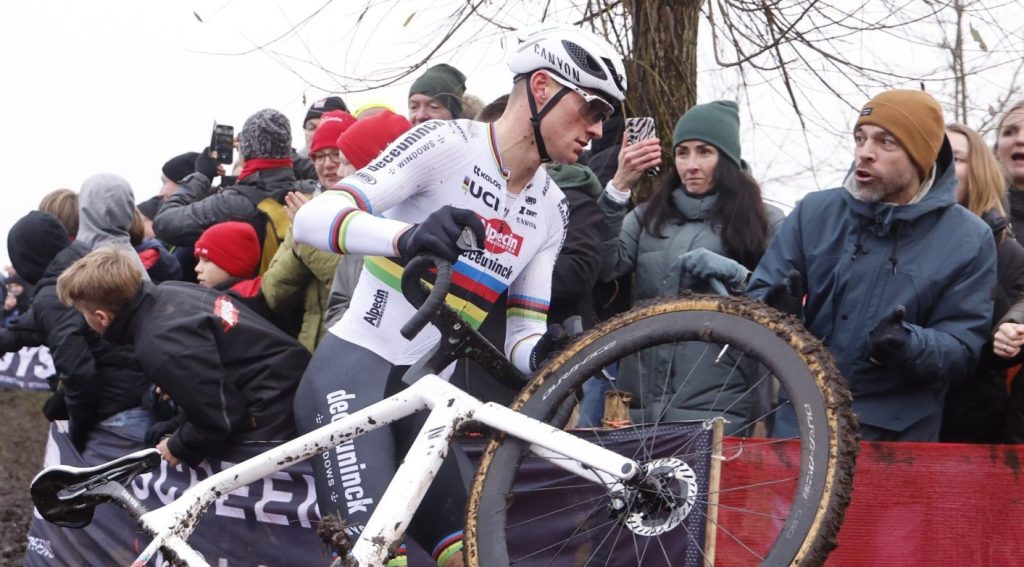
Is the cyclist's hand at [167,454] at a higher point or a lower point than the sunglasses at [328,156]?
lower

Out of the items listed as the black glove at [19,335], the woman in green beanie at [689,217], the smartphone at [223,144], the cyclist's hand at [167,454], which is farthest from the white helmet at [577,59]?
the black glove at [19,335]

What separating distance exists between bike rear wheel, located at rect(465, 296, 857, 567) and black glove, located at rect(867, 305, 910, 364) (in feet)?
1.29

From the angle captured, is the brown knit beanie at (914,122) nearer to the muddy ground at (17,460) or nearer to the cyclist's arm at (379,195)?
the cyclist's arm at (379,195)

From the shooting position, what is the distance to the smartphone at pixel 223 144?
8.12m

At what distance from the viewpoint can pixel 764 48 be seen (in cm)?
699

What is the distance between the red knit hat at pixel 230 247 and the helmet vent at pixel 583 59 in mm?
3064

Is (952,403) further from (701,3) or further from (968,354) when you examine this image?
(701,3)

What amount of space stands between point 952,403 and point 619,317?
201 cm

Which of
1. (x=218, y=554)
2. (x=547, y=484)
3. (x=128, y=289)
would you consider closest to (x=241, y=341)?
(x=128, y=289)

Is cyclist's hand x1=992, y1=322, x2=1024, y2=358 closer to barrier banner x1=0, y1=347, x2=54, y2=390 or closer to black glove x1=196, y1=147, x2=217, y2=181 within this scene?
black glove x1=196, y1=147, x2=217, y2=181

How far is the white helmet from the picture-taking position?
13.3ft

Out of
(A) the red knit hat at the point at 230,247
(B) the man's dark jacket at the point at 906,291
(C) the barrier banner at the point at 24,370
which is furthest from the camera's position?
(C) the barrier banner at the point at 24,370

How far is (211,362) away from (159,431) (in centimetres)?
101

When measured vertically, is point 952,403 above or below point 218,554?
above
